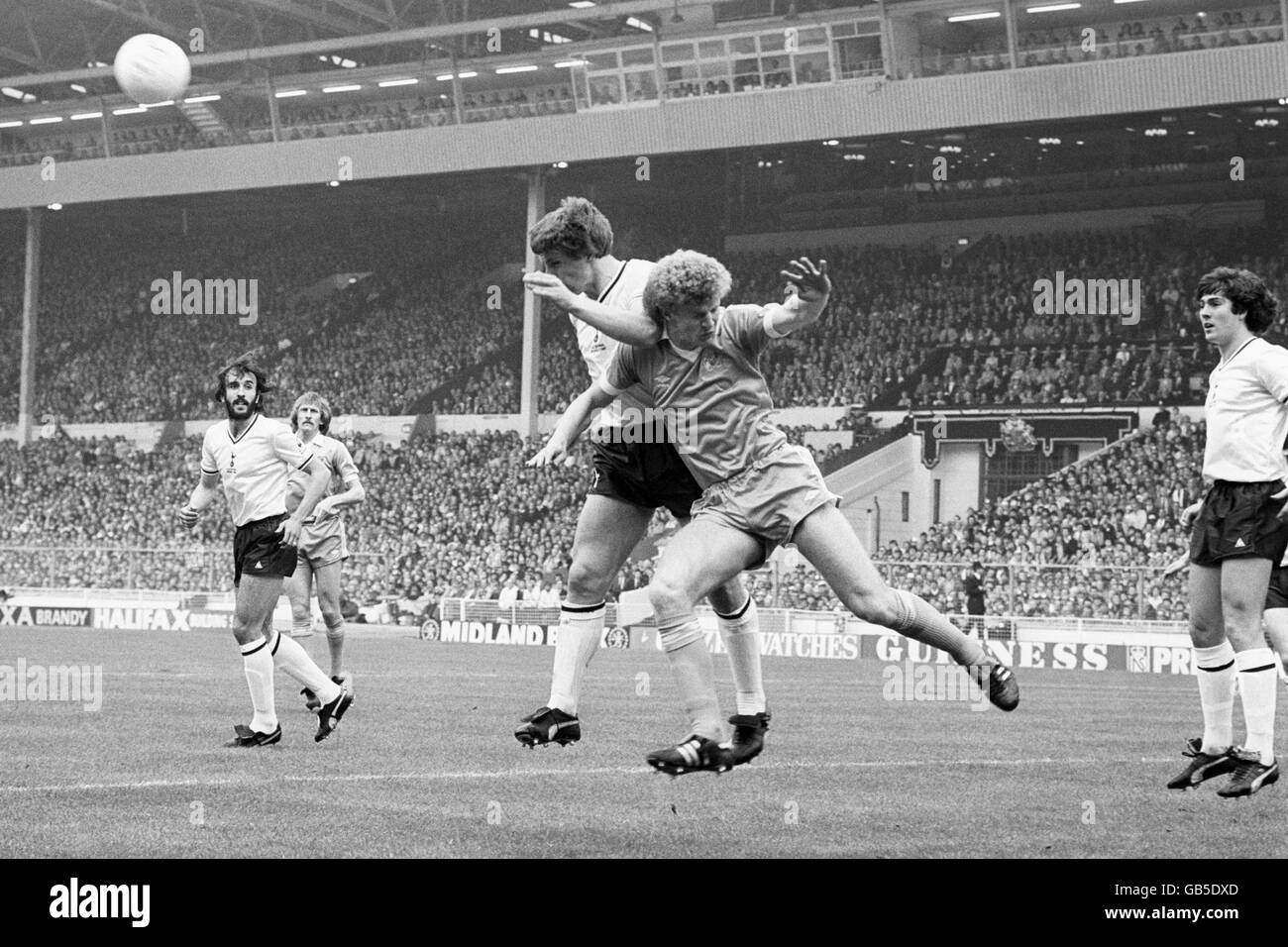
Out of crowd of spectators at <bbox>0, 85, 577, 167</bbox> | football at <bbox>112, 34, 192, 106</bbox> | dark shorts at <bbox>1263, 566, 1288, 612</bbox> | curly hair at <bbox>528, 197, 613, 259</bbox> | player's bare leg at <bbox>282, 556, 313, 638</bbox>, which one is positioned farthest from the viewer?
crowd of spectators at <bbox>0, 85, 577, 167</bbox>

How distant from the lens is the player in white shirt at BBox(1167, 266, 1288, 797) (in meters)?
8.69

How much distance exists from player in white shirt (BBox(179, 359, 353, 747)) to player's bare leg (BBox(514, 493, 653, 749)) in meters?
2.97

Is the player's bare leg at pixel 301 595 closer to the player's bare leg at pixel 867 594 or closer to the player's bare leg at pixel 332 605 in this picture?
the player's bare leg at pixel 332 605

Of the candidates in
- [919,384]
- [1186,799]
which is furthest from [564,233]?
[919,384]

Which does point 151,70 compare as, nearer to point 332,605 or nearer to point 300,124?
point 300,124

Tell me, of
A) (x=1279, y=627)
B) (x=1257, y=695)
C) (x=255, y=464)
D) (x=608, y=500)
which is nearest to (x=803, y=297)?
(x=608, y=500)

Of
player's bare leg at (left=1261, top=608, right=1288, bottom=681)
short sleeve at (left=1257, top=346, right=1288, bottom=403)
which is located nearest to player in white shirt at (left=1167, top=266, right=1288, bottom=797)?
short sleeve at (left=1257, top=346, right=1288, bottom=403)

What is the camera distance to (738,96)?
131ft

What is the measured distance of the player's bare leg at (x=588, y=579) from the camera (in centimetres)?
855

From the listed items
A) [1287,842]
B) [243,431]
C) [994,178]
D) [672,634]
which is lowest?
[1287,842]

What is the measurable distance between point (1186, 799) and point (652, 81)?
34.3 m

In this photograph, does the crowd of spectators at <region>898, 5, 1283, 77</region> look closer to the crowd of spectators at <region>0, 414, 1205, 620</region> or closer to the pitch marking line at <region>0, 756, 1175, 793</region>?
the crowd of spectators at <region>0, 414, 1205, 620</region>

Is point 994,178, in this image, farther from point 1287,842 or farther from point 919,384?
point 1287,842

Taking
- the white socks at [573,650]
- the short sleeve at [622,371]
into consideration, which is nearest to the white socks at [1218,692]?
the white socks at [573,650]
